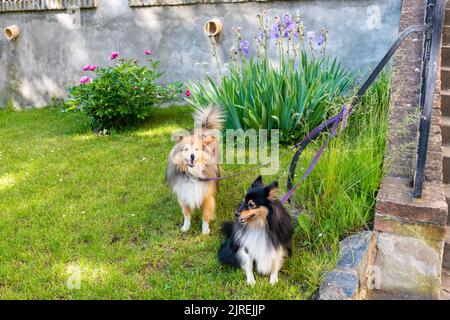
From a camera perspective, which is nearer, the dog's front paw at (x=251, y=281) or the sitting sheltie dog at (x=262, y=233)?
the sitting sheltie dog at (x=262, y=233)

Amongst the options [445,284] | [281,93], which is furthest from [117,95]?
[445,284]

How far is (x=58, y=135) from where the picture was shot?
20.7 ft

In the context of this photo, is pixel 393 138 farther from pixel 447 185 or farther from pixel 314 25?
pixel 314 25

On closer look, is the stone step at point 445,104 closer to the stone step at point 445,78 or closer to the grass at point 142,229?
the stone step at point 445,78

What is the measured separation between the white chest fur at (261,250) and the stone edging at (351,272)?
358mm

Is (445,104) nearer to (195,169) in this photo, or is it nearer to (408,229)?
(408,229)

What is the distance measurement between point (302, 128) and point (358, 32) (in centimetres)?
213

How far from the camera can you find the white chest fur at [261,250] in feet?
8.36

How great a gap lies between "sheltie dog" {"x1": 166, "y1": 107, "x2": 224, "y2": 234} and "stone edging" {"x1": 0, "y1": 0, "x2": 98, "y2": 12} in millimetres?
5475

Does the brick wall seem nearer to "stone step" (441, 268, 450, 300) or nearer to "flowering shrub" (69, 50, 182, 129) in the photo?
"stone step" (441, 268, 450, 300)

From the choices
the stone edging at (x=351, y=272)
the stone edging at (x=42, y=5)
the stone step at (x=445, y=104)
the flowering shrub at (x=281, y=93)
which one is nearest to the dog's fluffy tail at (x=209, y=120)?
the flowering shrub at (x=281, y=93)

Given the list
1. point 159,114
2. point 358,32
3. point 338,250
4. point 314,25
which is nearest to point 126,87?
point 159,114

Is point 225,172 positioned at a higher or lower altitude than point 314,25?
lower

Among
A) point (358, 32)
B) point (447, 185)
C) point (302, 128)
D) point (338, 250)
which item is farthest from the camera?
point (358, 32)
